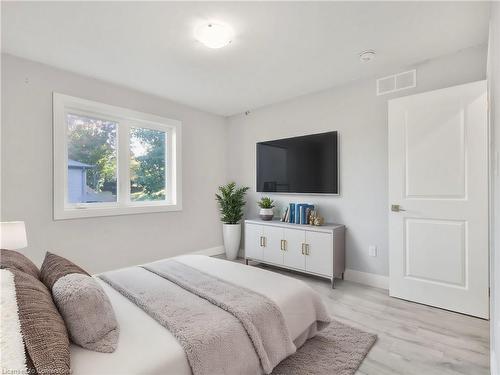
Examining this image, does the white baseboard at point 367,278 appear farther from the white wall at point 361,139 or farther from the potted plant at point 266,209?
the potted plant at point 266,209

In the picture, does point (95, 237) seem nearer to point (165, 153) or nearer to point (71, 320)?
point (165, 153)

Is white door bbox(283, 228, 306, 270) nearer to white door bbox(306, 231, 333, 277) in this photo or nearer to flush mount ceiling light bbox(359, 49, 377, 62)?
white door bbox(306, 231, 333, 277)

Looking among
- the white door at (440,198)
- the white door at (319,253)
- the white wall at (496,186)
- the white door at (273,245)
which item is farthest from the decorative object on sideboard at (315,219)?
the white wall at (496,186)

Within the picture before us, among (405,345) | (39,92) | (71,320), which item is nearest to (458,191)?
(405,345)

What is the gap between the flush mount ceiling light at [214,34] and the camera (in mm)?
2186

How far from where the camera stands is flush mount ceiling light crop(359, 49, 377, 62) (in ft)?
8.48

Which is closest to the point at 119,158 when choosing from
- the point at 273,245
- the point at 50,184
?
the point at 50,184

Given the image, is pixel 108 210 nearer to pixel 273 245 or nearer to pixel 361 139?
pixel 273 245

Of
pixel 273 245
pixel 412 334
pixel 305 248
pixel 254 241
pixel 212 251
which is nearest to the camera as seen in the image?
pixel 412 334

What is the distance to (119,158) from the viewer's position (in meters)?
3.52

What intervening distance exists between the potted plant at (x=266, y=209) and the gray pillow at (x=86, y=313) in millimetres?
2818

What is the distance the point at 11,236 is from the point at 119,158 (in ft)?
5.70

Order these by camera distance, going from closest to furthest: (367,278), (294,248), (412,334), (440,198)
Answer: (412,334)
(440,198)
(367,278)
(294,248)

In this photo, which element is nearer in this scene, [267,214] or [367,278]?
[367,278]
